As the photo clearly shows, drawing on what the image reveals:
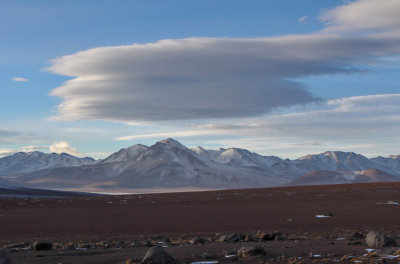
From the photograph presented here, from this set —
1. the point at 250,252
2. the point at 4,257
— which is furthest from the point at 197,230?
the point at 4,257

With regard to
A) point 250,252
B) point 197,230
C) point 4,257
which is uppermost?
point 4,257

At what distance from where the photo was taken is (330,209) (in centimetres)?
3978

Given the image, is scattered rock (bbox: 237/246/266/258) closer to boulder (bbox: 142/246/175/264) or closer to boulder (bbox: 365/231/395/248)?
boulder (bbox: 142/246/175/264)

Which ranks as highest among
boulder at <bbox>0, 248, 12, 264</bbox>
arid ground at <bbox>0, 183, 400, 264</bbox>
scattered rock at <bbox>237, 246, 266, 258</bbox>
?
boulder at <bbox>0, 248, 12, 264</bbox>

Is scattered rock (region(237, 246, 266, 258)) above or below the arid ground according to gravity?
above

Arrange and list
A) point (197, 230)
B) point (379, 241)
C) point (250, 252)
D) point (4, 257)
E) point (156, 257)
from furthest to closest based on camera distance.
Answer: point (197, 230) → point (379, 241) → point (250, 252) → point (156, 257) → point (4, 257)

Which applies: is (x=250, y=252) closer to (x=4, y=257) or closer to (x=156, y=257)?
(x=156, y=257)

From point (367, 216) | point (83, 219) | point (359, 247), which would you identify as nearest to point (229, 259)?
point (359, 247)

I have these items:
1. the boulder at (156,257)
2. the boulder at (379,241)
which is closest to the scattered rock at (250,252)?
the boulder at (156,257)

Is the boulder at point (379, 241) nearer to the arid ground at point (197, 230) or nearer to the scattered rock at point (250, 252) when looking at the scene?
the arid ground at point (197, 230)

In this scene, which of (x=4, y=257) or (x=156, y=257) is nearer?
(x=4, y=257)

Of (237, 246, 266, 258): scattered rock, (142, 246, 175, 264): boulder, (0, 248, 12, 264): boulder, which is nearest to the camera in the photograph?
(0, 248, 12, 264): boulder

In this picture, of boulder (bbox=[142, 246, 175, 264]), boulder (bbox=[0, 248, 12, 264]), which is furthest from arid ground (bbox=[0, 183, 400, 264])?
boulder (bbox=[0, 248, 12, 264])

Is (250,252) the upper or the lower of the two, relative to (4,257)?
lower
